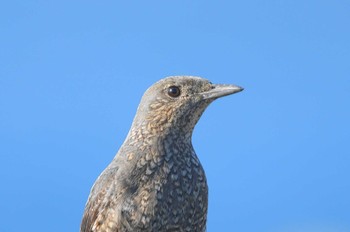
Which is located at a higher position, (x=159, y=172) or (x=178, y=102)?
(x=178, y=102)

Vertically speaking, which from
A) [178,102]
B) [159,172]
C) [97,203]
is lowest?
[97,203]

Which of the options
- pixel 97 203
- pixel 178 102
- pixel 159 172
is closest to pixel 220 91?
pixel 178 102

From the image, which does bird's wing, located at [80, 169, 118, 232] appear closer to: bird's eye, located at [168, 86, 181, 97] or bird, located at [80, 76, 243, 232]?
bird, located at [80, 76, 243, 232]

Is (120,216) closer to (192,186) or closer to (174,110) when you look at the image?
(192,186)

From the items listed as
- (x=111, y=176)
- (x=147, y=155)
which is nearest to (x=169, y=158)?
(x=147, y=155)

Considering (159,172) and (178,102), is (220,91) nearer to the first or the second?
(178,102)

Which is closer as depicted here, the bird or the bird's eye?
the bird

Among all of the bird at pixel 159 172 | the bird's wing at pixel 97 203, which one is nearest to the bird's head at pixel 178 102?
the bird at pixel 159 172

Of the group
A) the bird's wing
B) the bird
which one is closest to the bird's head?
the bird
